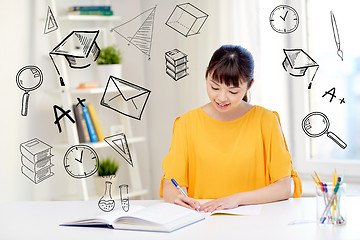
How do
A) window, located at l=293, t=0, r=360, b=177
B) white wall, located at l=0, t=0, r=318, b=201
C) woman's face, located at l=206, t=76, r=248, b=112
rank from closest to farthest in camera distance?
1. woman's face, located at l=206, t=76, r=248, b=112
2. window, located at l=293, t=0, r=360, b=177
3. white wall, located at l=0, t=0, r=318, b=201

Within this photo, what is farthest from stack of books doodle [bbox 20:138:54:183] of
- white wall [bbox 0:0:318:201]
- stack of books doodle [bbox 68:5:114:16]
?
stack of books doodle [bbox 68:5:114:16]

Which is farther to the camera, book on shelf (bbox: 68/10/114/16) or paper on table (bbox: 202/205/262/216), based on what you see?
book on shelf (bbox: 68/10/114/16)

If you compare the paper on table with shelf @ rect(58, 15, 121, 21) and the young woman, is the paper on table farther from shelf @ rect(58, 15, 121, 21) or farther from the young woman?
shelf @ rect(58, 15, 121, 21)

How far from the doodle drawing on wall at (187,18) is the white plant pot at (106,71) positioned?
41cm

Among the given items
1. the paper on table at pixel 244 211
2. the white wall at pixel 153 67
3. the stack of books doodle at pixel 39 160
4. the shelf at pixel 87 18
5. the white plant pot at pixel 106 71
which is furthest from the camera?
the white plant pot at pixel 106 71

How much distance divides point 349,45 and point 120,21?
1.29 metres

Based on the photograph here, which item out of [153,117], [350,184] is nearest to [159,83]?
[153,117]

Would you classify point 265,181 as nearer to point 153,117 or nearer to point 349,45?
point 349,45

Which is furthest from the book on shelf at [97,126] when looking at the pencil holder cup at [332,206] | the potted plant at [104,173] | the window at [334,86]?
the pencil holder cup at [332,206]

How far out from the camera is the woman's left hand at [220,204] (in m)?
1.75

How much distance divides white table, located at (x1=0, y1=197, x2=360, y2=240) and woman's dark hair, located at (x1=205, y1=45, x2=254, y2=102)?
0.45m

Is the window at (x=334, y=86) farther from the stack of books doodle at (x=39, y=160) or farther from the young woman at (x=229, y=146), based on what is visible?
the stack of books doodle at (x=39, y=160)

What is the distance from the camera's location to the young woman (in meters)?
1.92

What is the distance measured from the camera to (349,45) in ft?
8.33
